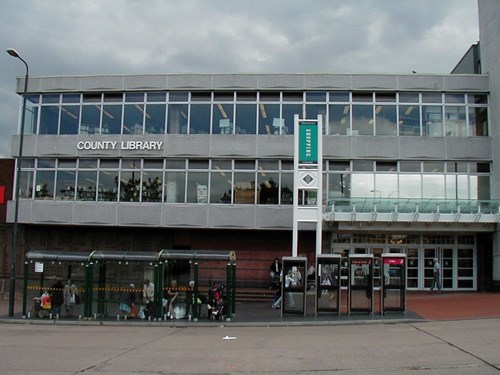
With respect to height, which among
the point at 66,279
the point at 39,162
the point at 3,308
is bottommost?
the point at 3,308

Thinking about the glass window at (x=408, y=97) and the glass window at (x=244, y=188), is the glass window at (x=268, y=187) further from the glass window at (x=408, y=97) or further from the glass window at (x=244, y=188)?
the glass window at (x=408, y=97)

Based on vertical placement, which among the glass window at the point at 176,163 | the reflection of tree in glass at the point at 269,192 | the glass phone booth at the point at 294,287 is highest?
the glass window at the point at 176,163

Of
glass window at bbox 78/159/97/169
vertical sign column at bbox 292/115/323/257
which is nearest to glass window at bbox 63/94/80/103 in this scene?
glass window at bbox 78/159/97/169

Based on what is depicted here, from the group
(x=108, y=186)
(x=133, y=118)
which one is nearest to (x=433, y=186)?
(x=133, y=118)

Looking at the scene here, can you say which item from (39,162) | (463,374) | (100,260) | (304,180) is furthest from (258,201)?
(463,374)

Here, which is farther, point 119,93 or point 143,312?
point 119,93

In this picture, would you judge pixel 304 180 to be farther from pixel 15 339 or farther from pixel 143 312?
pixel 15 339

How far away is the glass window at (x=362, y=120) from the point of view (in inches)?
1118

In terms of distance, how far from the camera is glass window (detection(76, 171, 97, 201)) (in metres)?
29.1

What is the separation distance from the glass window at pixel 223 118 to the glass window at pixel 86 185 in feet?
23.8

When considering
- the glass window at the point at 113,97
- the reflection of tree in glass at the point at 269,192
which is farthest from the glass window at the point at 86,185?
the reflection of tree in glass at the point at 269,192

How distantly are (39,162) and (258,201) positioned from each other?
41.7 ft

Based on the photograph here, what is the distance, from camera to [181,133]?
29.0 metres

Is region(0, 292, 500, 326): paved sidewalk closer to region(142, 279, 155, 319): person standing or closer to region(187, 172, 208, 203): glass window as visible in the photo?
region(142, 279, 155, 319): person standing
